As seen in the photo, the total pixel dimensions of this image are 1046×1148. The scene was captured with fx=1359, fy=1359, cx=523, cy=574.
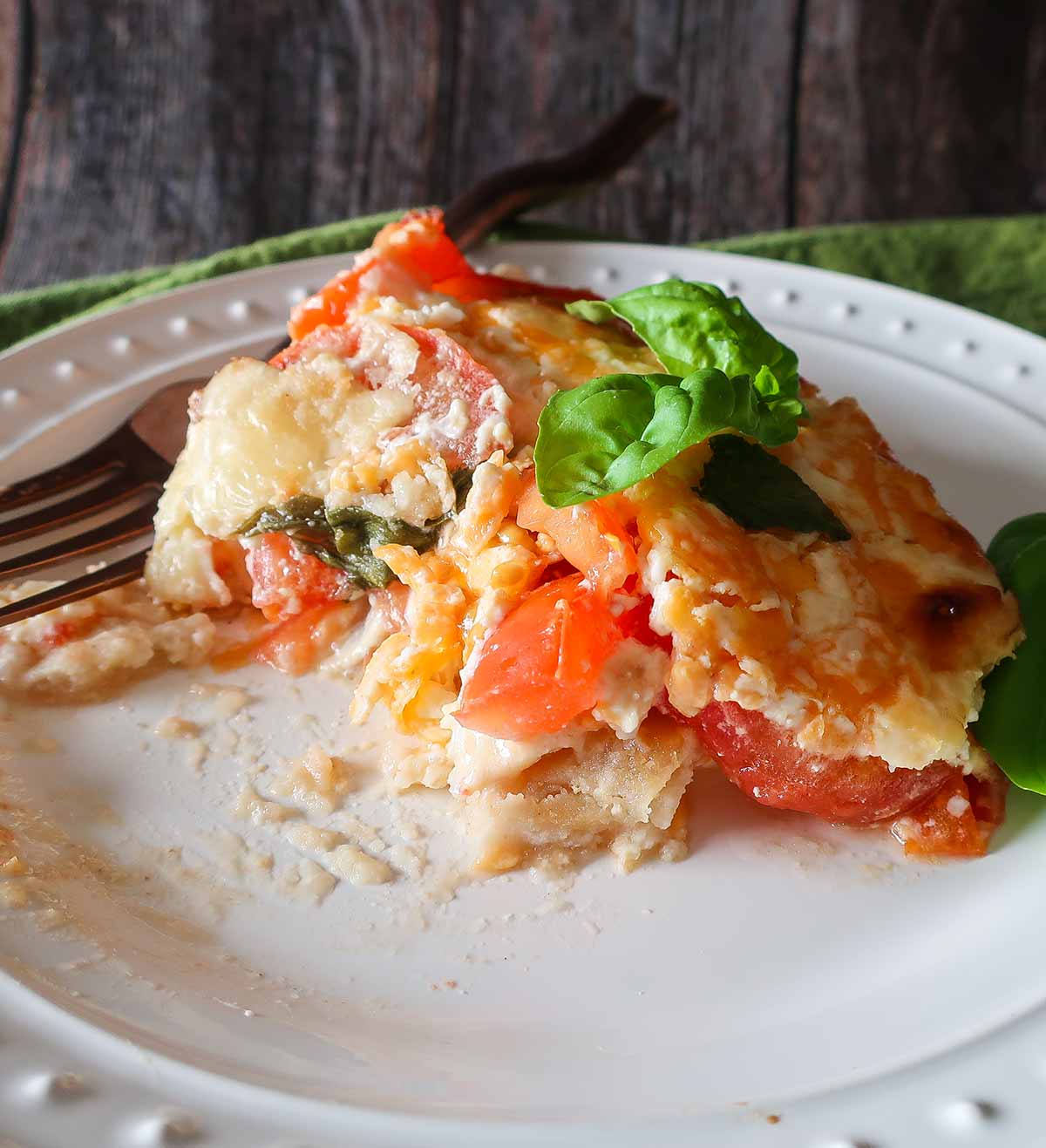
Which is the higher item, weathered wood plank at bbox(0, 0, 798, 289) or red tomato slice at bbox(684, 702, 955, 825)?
weathered wood plank at bbox(0, 0, 798, 289)

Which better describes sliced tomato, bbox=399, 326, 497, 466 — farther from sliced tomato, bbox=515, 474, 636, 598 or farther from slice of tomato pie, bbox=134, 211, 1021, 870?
sliced tomato, bbox=515, 474, 636, 598

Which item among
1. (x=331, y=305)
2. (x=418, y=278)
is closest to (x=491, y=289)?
(x=418, y=278)

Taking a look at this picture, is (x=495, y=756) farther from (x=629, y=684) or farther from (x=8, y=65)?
(x=8, y=65)

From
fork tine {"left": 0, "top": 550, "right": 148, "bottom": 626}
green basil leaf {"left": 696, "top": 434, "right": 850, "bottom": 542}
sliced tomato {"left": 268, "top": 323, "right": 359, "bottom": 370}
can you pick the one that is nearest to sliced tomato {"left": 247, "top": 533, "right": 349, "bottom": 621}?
fork tine {"left": 0, "top": 550, "right": 148, "bottom": 626}

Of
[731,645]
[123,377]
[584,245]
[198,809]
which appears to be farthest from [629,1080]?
[584,245]

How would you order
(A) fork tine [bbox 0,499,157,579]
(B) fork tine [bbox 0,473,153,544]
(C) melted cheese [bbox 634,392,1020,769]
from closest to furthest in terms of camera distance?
1. (C) melted cheese [bbox 634,392,1020,769]
2. (A) fork tine [bbox 0,499,157,579]
3. (B) fork tine [bbox 0,473,153,544]

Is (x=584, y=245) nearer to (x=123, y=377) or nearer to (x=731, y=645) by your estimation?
(x=123, y=377)
